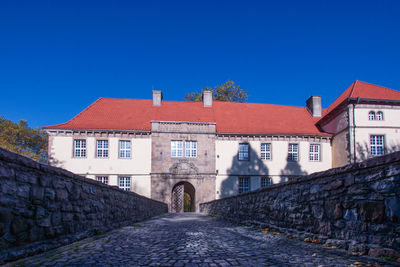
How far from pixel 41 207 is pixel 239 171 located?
882 inches

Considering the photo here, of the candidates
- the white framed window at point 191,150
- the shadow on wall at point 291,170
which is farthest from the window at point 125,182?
the shadow on wall at point 291,170

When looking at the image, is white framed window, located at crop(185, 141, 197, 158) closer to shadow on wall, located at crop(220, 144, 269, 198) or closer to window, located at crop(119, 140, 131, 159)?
shadow on wall, located at crop(220, 144, 269, 198)

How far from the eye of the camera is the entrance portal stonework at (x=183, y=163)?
25219 mm

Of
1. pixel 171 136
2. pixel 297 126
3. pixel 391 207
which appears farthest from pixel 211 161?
pixel 391 207

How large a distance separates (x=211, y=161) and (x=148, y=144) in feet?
18.0

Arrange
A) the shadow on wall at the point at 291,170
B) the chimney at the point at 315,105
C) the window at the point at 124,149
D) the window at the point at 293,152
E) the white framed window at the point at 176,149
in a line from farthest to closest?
the chimney at the point at 315,105, the window at the point at 293,152, the shadow on wall at the point at 291,170, the white framed window at the point at 176,149, the window at the point at 124,149

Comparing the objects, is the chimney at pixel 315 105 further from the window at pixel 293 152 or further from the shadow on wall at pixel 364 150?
the shadow on wall at pixel 364 150

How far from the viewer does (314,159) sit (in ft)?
87.4

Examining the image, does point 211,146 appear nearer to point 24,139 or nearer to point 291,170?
point 291,170

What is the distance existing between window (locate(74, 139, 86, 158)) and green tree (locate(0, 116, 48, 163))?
46.3ft

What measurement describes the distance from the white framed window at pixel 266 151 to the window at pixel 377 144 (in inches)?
312

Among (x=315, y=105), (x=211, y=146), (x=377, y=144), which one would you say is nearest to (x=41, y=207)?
(x=211, y=146)

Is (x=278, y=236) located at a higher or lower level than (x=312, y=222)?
lower

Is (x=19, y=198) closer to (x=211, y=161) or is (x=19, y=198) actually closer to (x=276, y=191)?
(x=276, y=191)
